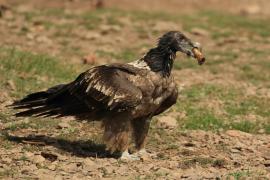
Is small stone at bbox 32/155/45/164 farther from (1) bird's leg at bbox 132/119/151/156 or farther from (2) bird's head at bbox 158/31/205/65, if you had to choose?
(2) bird's head at bbox 158/31/205/65

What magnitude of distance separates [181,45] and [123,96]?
3.94 ft

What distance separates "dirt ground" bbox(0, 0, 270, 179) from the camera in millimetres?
9898

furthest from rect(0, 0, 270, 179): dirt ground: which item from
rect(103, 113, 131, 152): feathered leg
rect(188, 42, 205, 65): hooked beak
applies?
rect(188, 42, 205, 65): hooked beak

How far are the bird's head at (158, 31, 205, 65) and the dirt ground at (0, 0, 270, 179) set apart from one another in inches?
57.8

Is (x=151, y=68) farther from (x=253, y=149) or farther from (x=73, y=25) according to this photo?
(x=73, y=25)

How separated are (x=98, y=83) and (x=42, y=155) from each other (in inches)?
48.8

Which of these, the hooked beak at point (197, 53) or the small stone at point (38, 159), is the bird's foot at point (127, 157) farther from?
the hooked beak at point (197, 53)

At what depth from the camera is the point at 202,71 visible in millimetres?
16672

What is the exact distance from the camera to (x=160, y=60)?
34.2 ft

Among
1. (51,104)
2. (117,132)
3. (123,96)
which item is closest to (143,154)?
(117,132)

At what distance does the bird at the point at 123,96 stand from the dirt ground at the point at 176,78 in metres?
0.44

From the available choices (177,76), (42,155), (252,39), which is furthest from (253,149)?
(252,39)

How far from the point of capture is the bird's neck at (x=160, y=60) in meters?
10.4

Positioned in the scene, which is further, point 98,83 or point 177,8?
point 177,8
